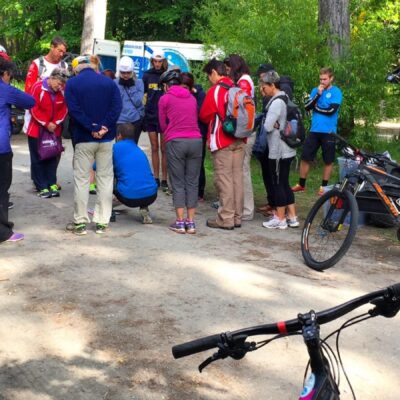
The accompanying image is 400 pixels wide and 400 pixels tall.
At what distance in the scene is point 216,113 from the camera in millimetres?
7582

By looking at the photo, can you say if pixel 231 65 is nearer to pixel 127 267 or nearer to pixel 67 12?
pixel 127 267

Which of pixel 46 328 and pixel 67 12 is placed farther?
pixel 67 12

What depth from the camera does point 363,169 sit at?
6574 millimetres

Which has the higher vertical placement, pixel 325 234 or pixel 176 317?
pixel 325 234

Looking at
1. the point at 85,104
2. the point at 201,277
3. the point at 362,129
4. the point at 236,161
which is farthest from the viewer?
the point at 362,129

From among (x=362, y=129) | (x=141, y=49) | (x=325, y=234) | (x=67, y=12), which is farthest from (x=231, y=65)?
(x=67, y=12)

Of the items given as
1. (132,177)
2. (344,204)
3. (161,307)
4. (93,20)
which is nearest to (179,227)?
(132,177)

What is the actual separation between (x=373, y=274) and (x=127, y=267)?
90.8 inches

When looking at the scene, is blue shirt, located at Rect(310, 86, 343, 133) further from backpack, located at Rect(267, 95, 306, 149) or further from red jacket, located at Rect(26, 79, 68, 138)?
red jacket, located at Rect(26, 79, 68, 138)

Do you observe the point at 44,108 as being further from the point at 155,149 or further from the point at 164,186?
the point at 164,186

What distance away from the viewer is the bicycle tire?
20.7 feet

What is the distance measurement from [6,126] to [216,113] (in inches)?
89.2

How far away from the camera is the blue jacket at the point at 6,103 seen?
6824 mm

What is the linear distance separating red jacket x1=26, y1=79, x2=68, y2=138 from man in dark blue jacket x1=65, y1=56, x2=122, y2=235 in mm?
1254
